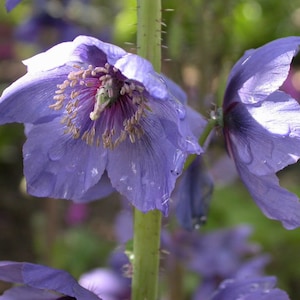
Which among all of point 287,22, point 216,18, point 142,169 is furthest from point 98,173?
point 287,22

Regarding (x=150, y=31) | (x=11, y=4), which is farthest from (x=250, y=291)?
(x=11, y=4)

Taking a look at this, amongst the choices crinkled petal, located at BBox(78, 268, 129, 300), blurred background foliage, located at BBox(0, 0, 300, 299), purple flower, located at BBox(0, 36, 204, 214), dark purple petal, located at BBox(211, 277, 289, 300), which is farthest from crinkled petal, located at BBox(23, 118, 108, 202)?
crinkled petal, located at BBox(78, 268, 129, 300)

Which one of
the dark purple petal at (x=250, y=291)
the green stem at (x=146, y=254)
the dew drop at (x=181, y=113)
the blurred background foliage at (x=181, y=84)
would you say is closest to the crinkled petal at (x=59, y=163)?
the green stem at (x=146, y=254)

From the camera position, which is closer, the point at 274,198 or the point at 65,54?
the point at 65,54

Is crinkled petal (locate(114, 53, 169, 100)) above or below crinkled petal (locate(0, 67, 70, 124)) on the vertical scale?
above

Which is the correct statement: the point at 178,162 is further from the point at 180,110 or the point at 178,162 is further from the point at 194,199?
the point at 194,199

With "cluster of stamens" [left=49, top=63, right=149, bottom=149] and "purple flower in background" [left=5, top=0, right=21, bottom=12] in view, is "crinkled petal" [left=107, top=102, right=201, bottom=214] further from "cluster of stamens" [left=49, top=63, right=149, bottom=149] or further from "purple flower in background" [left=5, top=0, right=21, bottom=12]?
"purple flower in background" [left=5, top=0, right=21, bottom=12]

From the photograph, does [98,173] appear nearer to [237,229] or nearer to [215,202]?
[237,229]
